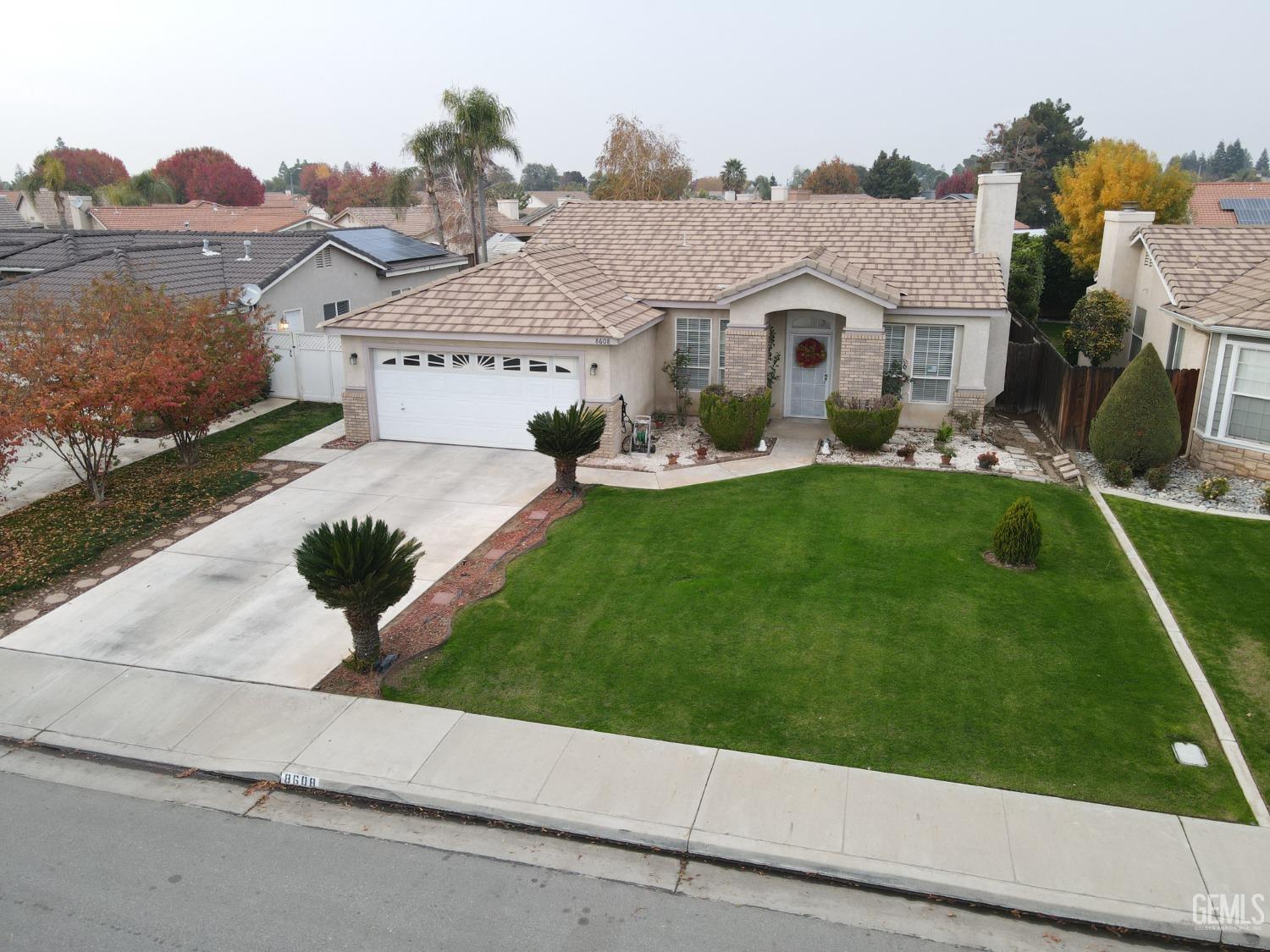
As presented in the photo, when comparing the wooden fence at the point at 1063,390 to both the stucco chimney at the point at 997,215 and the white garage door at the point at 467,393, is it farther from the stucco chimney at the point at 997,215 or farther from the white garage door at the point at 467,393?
the white garage door at the point at 467,393

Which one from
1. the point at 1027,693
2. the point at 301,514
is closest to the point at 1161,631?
the point at 1027,693

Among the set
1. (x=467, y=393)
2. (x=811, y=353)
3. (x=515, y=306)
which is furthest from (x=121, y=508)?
(x=811, y=353)

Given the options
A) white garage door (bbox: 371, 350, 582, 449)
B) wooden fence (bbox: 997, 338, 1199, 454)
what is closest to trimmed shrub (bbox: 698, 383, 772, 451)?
white garage door (bbox: 371, 350, 582, 449)

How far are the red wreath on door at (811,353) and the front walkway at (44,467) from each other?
395 inches

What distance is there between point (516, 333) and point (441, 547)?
531 centimetres

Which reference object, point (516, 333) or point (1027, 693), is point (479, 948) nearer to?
point (1027, 693)

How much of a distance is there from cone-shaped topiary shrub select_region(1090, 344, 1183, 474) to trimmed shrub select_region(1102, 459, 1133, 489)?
0.31 ft

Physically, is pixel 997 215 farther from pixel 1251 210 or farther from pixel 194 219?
pixel 194 219

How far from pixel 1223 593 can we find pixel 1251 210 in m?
27.2

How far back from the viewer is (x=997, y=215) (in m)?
19.7

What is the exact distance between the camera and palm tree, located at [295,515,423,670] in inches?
379

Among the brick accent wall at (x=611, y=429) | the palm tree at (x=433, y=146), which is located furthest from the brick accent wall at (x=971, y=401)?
the palm tree at (x=433, y=146)

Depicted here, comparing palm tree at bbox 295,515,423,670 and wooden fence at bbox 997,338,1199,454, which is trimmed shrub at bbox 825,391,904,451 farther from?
palm tree at bbox 295,515,423,670

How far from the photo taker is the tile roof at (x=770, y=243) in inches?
748
